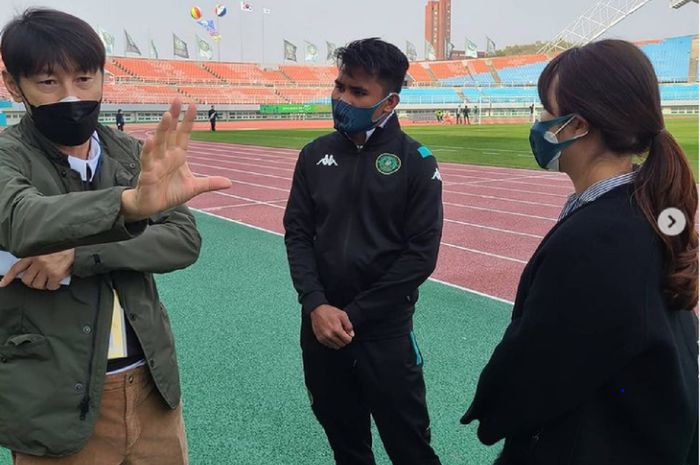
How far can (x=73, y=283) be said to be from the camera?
1.62 m

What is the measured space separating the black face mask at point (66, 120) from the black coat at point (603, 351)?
1293mm

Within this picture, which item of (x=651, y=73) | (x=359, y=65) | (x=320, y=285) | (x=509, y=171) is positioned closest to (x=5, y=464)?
(x=320, y=285)

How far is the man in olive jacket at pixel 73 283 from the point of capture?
155cm

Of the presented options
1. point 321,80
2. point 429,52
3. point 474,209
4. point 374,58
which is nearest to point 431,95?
point 321,80

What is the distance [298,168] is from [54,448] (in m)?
1.42

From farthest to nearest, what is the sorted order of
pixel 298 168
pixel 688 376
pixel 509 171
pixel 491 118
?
pixel 491 118 < pixel 509 171 < pixel 298 168 < pixel 688 376

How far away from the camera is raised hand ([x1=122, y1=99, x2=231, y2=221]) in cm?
127

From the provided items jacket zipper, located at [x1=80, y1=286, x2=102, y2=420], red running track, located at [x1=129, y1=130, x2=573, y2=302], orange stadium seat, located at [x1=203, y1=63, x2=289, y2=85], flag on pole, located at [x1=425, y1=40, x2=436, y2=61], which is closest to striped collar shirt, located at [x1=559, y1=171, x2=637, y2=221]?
jacket zipper, located at [x1=80, y1=286, x2=102, y2=420]

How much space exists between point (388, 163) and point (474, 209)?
7.66 metres

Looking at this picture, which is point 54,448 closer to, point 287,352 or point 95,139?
point 95,139

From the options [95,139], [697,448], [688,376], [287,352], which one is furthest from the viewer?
[287,352]

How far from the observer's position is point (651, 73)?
1.47 metres

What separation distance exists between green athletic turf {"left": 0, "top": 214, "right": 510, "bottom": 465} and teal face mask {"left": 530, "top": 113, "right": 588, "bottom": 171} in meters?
1.78

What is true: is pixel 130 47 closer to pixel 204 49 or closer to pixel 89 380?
pixel 204 49
